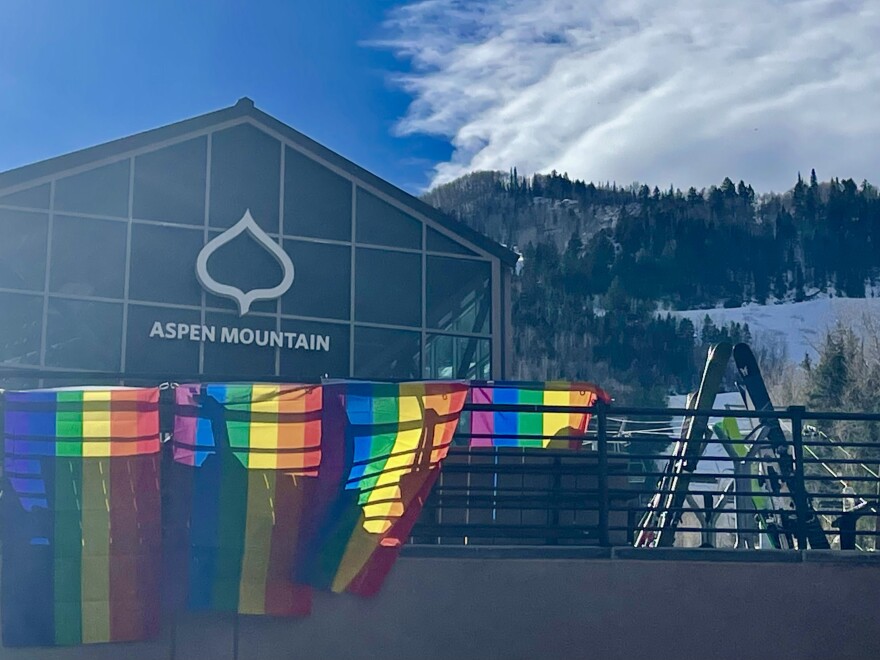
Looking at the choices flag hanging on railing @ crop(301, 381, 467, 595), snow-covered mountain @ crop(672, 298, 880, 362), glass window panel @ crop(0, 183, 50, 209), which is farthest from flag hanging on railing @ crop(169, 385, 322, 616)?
snow-covered mountain @ crop(672, 298, 880, 362)

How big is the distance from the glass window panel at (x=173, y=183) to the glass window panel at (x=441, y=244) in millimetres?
4226

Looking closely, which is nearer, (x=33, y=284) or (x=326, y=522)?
(x=326, y=522)

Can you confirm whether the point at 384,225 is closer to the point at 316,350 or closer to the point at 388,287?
the point at 388,287

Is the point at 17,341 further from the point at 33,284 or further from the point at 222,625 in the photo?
the point at 222,625

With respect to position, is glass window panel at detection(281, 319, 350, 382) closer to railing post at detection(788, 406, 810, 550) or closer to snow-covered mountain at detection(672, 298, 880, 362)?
railing post at detection(788, 406, 810, 550)

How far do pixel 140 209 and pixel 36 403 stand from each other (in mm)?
11163

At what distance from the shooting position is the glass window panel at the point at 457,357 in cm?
1961

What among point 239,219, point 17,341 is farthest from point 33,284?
point 239,219

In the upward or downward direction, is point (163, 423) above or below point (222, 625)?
above

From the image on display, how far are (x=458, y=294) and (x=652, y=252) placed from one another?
13642 cm

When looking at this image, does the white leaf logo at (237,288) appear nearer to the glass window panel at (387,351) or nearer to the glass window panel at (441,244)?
the glass window panel at (387,351)

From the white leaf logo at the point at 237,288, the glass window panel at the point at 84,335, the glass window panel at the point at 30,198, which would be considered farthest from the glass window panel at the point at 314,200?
the glass window panel at the point at 30,198

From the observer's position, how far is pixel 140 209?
17.5 metres

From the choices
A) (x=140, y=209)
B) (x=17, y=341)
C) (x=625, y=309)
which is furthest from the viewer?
(x=625, y=309)
